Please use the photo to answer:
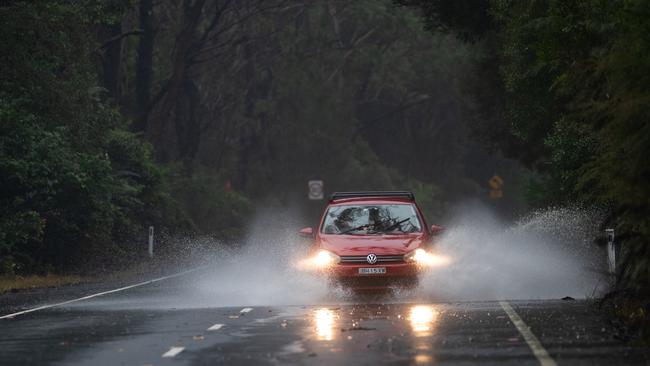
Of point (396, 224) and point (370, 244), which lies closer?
point (370, 244)

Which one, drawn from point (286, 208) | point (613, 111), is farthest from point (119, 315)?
A: point (286, 208)

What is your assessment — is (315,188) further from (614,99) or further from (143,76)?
(614,99)

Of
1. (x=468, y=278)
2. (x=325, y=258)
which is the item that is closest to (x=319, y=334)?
(x=325, y=258)

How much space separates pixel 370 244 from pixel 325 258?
0.75 m

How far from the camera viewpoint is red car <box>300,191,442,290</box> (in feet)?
80.9

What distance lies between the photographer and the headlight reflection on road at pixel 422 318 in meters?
18.2

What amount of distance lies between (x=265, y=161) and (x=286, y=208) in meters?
3.93

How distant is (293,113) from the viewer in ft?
254

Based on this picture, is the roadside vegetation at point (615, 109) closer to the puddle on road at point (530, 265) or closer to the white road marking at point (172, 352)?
the puddle on road at point (530, 265)

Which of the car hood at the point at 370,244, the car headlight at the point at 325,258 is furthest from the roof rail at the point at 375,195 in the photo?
the car headlight at the point at 325,258

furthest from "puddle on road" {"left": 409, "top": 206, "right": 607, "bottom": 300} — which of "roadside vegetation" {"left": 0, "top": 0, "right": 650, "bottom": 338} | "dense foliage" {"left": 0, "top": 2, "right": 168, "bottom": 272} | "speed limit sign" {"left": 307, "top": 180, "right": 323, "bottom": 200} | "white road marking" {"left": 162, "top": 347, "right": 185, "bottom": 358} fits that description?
"speed limit sign" {"left": 307, "top": 180, "right": 323, "bottom": 200}

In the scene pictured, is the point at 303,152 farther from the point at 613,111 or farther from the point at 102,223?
the point at 613,111

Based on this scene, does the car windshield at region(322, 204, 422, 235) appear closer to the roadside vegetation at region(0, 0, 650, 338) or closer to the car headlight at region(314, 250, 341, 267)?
the car headlight at region(314, 250, 341, 267)

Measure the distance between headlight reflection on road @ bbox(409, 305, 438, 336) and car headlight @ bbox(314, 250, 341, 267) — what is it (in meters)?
2.43
